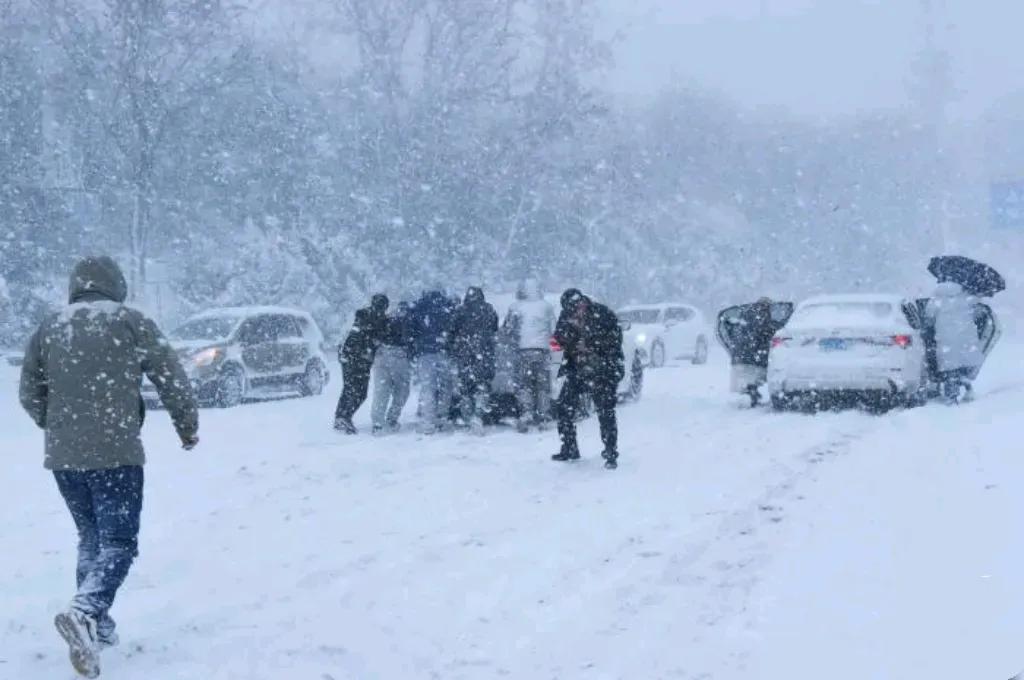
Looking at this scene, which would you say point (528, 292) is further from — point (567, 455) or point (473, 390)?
point (567, 455)

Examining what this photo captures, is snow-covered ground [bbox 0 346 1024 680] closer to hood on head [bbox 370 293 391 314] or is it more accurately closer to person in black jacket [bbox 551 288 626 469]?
person in black jacket [bbox 551 288 626 469]

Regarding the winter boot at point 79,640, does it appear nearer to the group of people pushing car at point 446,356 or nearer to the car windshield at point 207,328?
the group of people pushing car at point 446,356

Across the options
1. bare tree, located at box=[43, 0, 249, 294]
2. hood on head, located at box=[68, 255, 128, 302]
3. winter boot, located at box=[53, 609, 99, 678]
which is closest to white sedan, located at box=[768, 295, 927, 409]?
hood on head, located at box=[68, 255, 128, 302]

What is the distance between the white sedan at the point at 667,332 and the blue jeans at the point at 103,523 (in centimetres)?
2107

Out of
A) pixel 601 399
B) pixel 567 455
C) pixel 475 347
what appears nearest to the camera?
pixel 601 399

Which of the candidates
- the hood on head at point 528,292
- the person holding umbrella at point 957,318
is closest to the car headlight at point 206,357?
the hood on head at point 528,292

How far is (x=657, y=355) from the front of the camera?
27141mm

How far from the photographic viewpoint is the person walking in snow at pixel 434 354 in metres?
13.6

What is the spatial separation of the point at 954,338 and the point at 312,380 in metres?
→ 10.8

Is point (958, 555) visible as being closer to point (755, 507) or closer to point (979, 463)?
point (755, 507)

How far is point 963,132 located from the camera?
289 feet

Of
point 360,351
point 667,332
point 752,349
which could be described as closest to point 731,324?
point 752,349

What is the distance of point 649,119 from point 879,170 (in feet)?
60.5

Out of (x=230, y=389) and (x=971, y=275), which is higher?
(x=971, y=275)
